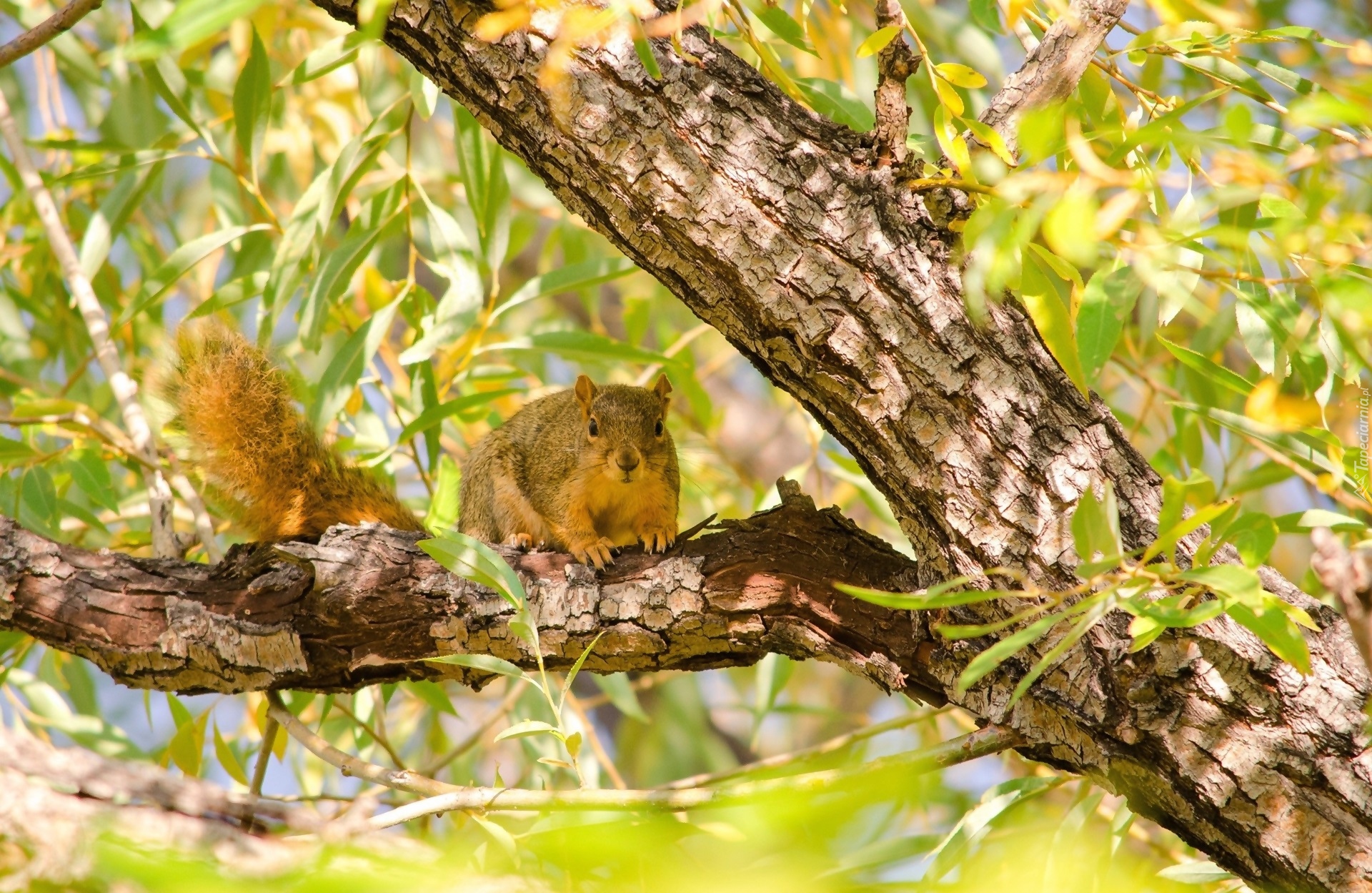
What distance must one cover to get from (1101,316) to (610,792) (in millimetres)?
926

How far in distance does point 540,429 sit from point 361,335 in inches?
31.0

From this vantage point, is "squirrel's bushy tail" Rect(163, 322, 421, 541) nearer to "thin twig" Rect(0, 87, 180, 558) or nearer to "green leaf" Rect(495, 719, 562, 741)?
"thin twig" Rect(0, 87, 180, 558)

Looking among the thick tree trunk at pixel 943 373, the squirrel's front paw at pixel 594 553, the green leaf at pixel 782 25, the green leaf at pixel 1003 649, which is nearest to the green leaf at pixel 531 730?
the squirrel's front paw at pixel 594 553

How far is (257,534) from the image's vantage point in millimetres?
2504

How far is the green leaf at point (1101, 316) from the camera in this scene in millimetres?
1202

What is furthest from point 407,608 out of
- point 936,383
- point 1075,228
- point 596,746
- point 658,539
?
point 1075,228

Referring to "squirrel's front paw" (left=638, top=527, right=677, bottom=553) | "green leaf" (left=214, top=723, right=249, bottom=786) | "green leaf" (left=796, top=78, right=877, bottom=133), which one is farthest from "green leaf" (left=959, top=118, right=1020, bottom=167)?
"green leaf" (left=214, top=723, right=249, bottom=786)

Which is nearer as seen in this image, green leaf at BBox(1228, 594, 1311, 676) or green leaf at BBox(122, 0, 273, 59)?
green leaf at BBox(122, 0, 273, 59)

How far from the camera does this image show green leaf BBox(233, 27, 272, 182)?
262 cm

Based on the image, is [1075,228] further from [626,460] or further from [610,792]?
[626,460]

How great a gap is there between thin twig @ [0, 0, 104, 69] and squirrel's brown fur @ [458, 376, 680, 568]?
1.33 meters

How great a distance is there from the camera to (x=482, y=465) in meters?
3.12

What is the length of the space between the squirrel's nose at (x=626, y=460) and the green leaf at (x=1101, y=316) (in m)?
1.64

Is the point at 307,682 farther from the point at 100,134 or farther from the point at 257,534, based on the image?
the point at 100,134
